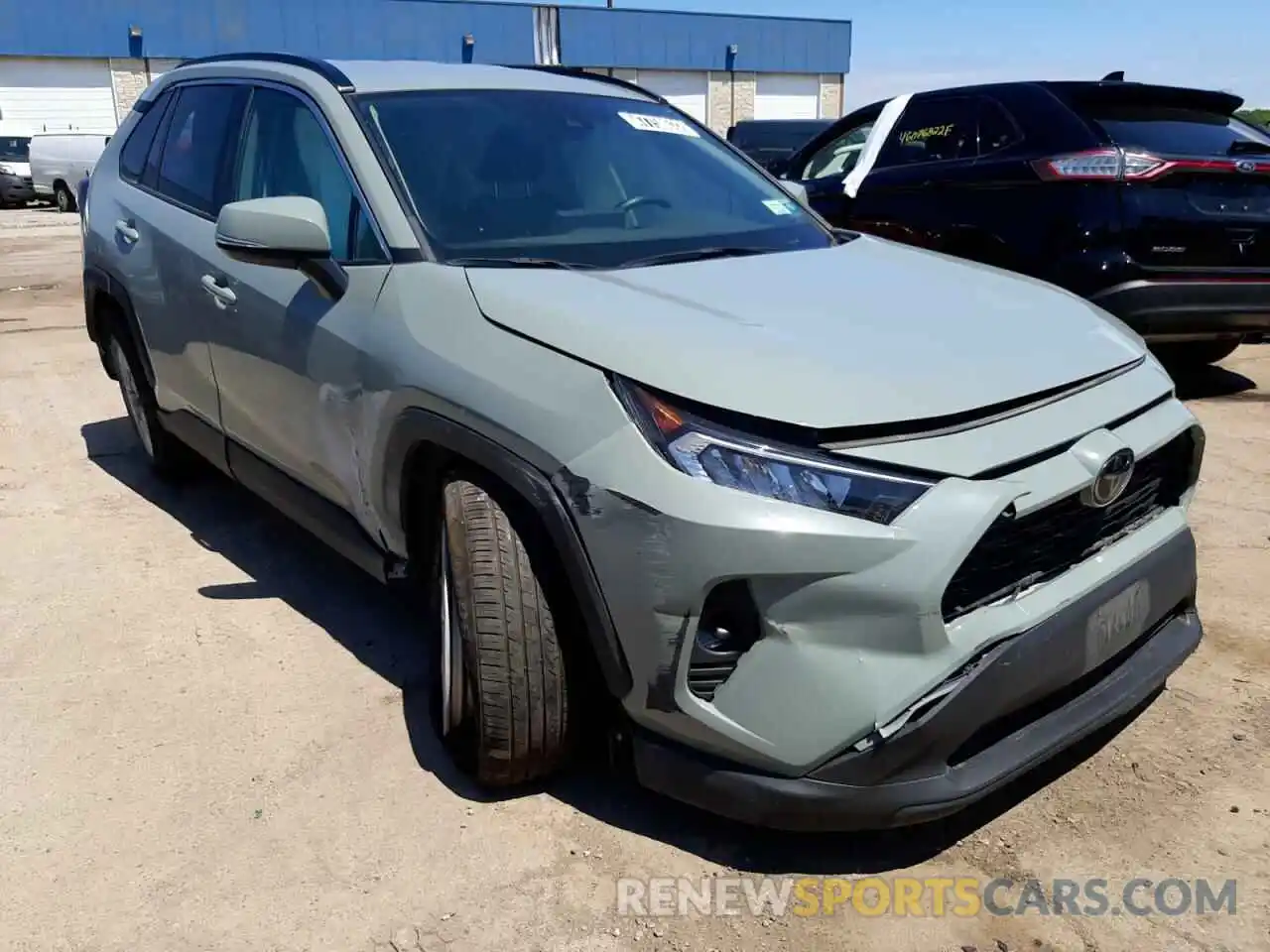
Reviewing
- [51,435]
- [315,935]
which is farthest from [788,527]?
[51,435]

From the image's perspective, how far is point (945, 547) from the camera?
2.00 metres

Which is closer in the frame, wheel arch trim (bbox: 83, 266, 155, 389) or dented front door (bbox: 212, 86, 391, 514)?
dented front door (bbox: 212, 86, 391, 514)

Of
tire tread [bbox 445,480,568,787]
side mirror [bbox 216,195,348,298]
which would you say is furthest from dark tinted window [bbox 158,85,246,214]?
tire tread [bbox 445,480,568,787]

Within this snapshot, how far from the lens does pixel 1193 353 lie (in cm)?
671

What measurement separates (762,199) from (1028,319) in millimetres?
1223

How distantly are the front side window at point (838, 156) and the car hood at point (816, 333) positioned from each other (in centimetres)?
444

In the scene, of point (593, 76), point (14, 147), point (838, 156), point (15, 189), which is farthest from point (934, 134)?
point (14, 147)

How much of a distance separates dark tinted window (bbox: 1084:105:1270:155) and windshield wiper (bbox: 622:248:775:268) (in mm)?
3231

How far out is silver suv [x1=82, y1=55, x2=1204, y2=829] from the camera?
205 centimetres

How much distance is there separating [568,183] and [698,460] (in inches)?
56.8

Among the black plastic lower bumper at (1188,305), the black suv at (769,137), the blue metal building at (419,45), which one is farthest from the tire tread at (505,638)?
the blue metal building at (419,45)

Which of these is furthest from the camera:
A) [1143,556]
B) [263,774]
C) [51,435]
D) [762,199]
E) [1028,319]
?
[51,435]

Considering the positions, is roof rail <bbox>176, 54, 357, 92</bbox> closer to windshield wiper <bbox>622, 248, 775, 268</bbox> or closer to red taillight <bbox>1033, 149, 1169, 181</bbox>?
windshield wiper <bbox>622, 248, 775, 268</bbox>

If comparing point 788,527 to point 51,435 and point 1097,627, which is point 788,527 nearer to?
point 1097,627
